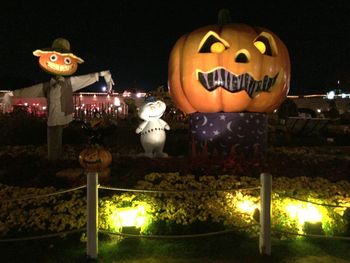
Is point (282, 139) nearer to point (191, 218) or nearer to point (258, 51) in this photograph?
point (258, 51)

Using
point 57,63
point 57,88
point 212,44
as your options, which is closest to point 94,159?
point 57,88

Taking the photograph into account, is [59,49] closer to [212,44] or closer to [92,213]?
[212,44]

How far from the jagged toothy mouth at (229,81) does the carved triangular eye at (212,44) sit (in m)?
0.38

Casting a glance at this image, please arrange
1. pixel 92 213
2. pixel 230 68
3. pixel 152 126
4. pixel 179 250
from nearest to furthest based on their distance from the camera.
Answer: pixel 92 213, pixel 179 250, pixel 230 68, pixel 152 126

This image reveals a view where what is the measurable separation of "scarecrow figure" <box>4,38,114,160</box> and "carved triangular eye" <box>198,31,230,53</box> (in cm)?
237

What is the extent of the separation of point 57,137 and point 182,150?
11.7 ft

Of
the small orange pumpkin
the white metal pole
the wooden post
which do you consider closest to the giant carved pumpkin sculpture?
the small orange pumpkin

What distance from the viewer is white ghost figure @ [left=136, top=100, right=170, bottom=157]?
346 inches

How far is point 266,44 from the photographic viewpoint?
846 centimetres

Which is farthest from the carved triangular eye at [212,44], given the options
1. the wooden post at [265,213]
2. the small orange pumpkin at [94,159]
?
the wooden post at [265,213]

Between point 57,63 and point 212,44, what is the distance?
113 inches

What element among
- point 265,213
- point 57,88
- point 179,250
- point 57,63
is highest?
point 57,63

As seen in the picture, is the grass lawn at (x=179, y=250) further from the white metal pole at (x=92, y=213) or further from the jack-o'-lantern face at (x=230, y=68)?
the jack-o'-lantern face at (x=230, y=68)

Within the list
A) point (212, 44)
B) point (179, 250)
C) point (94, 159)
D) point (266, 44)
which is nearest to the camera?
point (179, 250)
